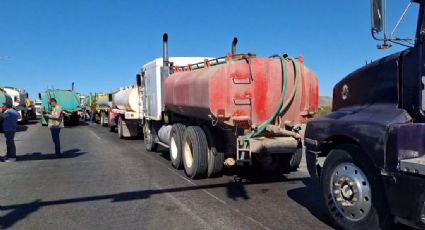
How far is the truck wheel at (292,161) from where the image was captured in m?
9.70

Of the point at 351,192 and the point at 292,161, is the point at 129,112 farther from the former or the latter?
the point at 351,192

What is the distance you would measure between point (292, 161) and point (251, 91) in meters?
2.20

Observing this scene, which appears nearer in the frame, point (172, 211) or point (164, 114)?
point (172, 211)

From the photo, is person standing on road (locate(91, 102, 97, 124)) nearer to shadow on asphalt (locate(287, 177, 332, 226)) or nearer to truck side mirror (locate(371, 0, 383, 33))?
shadow on asphalt (locate(287, 177, 332, 226))

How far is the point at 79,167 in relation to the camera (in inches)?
460

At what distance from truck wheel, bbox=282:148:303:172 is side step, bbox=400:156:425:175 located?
17.1ft

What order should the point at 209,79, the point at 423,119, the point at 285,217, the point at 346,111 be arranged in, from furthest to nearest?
the point at 209,79
the point at 285,217
the point at 346,111
the point at 423,119

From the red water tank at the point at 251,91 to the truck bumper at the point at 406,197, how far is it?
12.8ft

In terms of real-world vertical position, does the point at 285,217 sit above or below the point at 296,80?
below

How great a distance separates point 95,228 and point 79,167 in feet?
19.5

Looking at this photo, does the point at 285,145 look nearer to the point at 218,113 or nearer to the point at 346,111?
the point at 218,113

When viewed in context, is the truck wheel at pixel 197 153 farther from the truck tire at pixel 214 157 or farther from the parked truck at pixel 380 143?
the parked truck at pixel 380 143

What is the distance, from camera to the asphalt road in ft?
20.4

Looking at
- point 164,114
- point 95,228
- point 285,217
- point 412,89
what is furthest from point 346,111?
point 164,114
